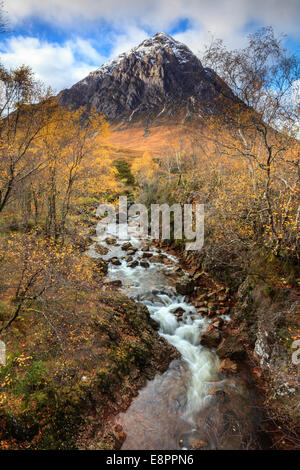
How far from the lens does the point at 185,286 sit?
15625 mm

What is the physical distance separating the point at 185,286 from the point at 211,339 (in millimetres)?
4518

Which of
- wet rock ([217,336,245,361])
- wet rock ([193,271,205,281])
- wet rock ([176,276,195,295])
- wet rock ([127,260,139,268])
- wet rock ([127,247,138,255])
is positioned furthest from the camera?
wet rock ([127,247,138,255])

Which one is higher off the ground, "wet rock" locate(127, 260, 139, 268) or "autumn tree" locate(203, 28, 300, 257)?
"autumn tree" locate(203, 28, 300, 257)

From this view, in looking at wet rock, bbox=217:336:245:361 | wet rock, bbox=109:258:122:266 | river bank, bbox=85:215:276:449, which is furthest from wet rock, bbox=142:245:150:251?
wet rock, bbox=217:336:245:361

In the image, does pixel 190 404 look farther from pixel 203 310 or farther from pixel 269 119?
pixel 269 119

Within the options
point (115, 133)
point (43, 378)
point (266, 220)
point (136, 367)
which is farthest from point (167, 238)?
point (115, 133)

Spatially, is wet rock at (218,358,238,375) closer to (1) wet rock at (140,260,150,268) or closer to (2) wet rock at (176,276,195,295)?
(2) wet rock at (176,276,195,295)

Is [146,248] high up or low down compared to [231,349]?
up

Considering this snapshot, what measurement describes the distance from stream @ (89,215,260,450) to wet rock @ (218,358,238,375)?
0.80 feet

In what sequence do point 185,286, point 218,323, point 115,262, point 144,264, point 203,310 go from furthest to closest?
1. point 115,262
2. point 144,264
3. point 185,286
4. point 203,310
5. point 218,323

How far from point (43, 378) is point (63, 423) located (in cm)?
155

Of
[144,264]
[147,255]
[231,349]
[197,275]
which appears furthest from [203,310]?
[147,255]

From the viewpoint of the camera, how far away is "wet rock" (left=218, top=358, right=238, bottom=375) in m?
9.87

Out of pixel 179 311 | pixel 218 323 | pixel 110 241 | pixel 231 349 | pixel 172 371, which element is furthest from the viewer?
pixel 110 241
